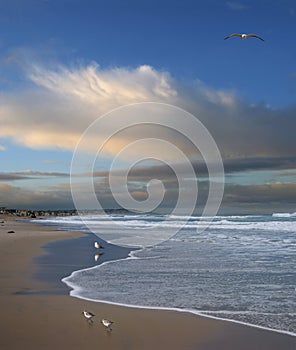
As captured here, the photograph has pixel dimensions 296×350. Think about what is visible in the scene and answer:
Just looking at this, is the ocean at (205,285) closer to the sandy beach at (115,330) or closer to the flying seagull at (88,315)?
the sandy beach at (115,330)

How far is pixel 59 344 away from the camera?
5.88 m

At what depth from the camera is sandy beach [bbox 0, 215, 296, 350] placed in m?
5.91

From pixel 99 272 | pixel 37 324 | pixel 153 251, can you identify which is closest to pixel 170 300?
pixel 37 324

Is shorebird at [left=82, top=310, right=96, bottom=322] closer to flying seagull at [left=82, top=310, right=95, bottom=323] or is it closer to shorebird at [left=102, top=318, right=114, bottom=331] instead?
flying seagull at [left=82, top=310, right=95, bottom=323]

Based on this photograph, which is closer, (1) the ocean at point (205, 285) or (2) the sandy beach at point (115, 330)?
(2) the sandy beach at point (115, 330)

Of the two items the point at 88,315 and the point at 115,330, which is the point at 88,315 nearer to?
the point at 88,315

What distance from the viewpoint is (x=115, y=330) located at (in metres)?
6.55

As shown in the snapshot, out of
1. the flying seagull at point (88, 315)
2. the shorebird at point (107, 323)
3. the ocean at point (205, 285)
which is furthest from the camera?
the ocean at point (205, 285)

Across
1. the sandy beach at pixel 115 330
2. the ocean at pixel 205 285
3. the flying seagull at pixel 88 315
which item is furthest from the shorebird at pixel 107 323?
the ocean at pixel 205 285

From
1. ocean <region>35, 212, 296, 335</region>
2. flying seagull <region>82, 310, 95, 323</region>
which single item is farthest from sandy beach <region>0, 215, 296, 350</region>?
ocean <region>35, 212, 296, 335</region>

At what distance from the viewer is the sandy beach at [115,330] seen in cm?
591

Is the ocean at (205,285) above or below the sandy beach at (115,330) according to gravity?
above

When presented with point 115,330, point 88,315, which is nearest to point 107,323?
point 115,330

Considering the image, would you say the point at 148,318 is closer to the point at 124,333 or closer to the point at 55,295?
the point at 124,333
